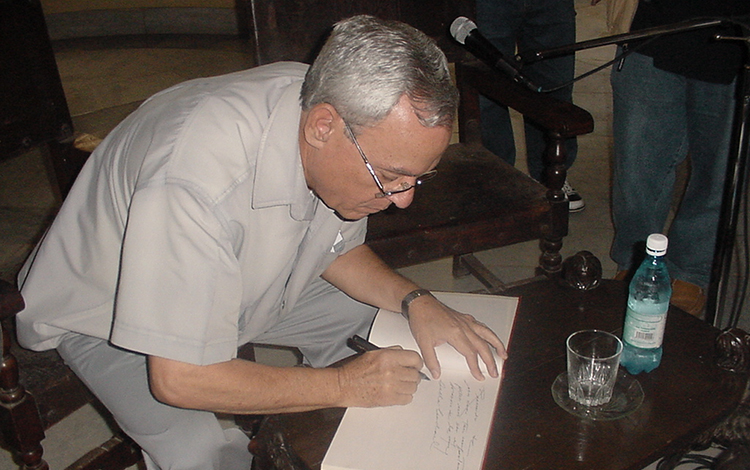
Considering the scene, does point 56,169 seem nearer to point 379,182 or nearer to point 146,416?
point 146,416

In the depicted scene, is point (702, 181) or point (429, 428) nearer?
point (429, 428)

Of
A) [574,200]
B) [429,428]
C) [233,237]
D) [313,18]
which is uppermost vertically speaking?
[313,18]

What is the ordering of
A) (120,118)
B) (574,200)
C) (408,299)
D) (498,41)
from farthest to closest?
(120,118) → (574,200) → (498,41) → (408,299)

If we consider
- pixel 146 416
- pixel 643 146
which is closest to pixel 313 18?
pixel 643 146

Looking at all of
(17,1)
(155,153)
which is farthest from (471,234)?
(17,1)

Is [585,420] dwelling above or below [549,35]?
below

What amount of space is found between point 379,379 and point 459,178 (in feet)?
3.13

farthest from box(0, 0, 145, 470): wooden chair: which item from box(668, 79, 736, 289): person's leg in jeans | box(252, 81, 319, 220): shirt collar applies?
box(668, 79, 736, 289): person's leg in jeans

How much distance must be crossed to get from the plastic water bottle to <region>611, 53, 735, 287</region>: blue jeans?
0.85 metres

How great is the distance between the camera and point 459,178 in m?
1.94

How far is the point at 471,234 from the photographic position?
5.71ft

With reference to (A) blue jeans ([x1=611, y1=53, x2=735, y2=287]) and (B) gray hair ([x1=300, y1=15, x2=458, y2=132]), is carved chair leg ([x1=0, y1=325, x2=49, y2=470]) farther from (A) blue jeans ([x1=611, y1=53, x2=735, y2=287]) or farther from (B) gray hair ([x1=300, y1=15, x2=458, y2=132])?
(A) blue jeans ([x1=611, y1=53, x2=735, y2=287])

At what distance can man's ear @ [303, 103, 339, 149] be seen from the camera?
1.01 metres

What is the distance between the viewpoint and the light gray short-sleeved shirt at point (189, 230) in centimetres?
97
